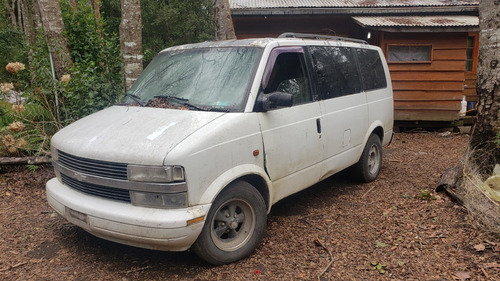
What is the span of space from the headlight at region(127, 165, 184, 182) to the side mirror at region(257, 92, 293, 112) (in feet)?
3.63

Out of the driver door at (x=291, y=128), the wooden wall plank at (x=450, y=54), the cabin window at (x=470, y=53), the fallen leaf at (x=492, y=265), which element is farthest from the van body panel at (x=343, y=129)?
the cabin window at (x=470, y=53)

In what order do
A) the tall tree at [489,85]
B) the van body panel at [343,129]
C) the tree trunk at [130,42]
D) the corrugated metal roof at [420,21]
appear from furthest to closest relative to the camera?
1. the corrugated metal roof at [420,21]
2. the tree trunk at [130,42]
3. the tall tree at [489,85]
4. the van body panel at [343,129]

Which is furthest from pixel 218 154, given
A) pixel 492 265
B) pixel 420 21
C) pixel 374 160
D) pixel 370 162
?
pixel 420 21

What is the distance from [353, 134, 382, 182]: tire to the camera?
5566 mm

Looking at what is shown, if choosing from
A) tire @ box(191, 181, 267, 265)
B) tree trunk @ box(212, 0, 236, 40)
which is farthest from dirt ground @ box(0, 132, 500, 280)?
tree trunk @ box(212, 0, 236, 40)

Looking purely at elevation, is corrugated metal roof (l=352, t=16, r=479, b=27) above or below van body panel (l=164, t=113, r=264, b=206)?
above

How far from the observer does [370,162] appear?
588 cm

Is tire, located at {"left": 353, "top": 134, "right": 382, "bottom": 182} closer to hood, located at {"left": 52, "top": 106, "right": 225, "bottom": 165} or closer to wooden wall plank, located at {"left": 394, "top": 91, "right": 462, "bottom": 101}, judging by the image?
hood, located at {"left": 52, "top": 106, "right": 225, "bottom": 165}

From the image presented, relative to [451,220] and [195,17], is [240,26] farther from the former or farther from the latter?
[195,17]

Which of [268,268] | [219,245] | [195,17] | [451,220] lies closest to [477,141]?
[451,220]

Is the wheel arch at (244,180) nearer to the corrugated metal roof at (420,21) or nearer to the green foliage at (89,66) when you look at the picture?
the green foliage at (89,66)

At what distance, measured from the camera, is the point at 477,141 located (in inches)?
193

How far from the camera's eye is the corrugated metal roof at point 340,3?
10.3 meters

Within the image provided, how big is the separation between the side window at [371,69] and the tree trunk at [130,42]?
3.86 m
